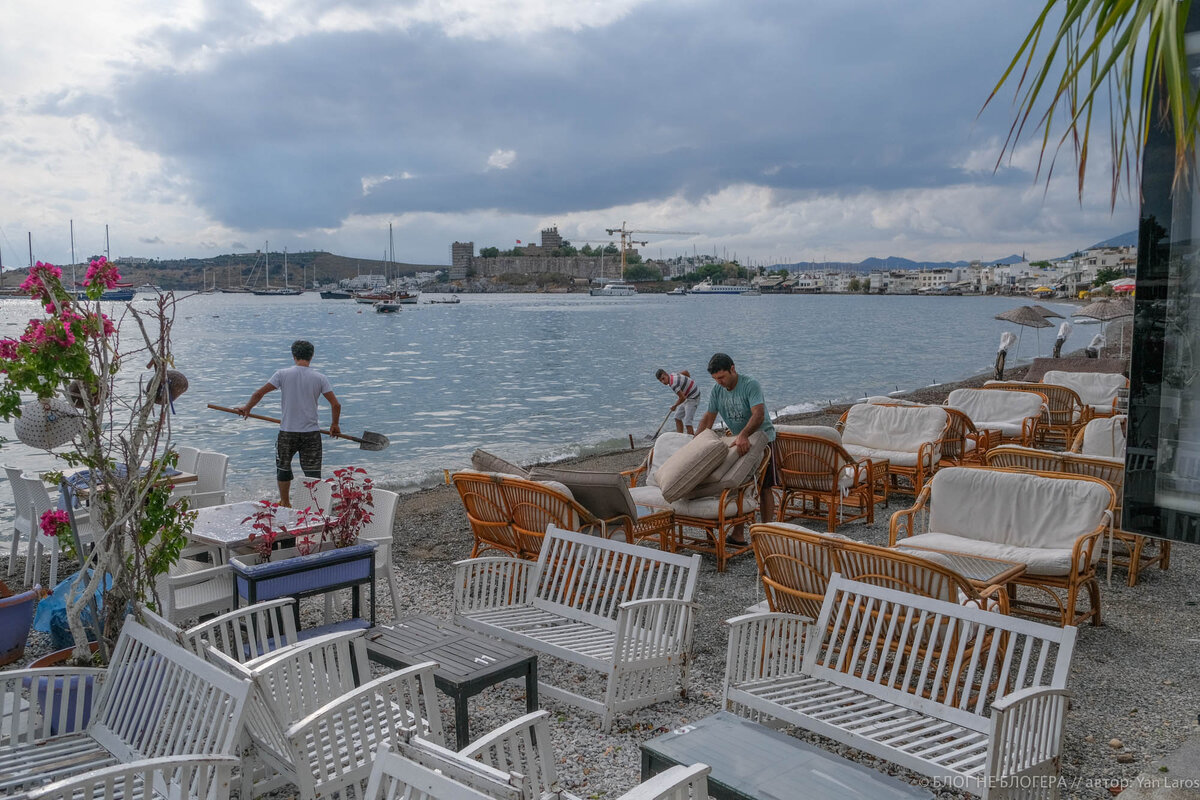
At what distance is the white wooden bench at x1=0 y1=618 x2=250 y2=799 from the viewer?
117 inches

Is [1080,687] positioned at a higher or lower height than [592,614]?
lower

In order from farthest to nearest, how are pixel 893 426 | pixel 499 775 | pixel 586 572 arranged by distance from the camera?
pixel 893 426 → pixel 586 572 → pixel 499 775

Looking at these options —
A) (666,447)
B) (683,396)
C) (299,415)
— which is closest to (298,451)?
(299,415)

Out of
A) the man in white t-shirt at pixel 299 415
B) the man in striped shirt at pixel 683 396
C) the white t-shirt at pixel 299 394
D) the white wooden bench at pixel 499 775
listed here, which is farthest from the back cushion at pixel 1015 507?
the man in striped shirt at pixel 683 396

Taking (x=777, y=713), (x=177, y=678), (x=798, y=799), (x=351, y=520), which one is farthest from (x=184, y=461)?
(x=798, y=799)

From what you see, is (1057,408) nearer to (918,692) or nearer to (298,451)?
(298,451)

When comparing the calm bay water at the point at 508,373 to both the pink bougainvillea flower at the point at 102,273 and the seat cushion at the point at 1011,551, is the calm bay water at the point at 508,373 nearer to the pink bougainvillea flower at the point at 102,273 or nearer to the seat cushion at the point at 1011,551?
the pink bougainvillea flower at the point at 102,273

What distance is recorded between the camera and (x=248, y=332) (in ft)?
271

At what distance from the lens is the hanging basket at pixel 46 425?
567 cm

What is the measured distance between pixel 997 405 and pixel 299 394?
875cm

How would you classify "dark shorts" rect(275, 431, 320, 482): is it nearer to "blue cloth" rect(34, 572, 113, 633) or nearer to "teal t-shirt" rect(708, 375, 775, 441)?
"blue cloth" rect(34, 572, 113, 633)

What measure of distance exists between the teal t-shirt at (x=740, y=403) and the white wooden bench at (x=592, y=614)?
253 centimetres

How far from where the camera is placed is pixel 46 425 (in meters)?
5.73

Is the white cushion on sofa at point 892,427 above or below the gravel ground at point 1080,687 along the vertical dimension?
above
